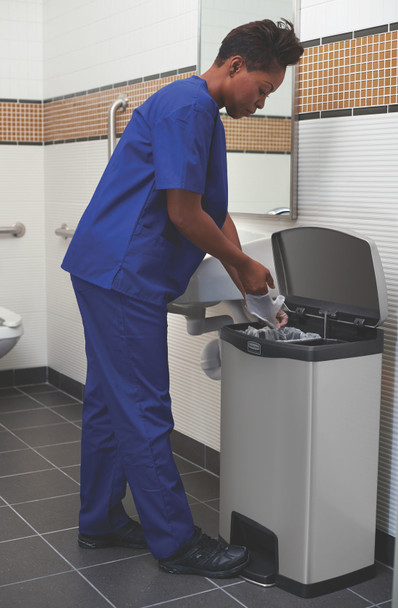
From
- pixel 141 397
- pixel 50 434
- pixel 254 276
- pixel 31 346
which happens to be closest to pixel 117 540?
pixel 141 397

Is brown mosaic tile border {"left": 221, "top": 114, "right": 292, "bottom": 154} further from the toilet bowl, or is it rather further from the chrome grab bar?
the toilet bowl

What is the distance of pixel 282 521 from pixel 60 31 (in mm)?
2594

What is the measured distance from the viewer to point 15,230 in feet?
12.6

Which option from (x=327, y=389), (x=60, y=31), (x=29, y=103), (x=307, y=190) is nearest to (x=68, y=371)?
(x=29, y=103)

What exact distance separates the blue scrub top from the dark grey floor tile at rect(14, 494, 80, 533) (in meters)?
0.78

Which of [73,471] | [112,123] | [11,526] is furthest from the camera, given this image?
[112,123]

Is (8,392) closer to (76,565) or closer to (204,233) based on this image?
(76,565)

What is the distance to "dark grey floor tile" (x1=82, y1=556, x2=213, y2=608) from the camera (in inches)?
74.0

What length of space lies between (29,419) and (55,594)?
5.05ft

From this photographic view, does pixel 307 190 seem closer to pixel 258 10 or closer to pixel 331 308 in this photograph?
pixel 331 308

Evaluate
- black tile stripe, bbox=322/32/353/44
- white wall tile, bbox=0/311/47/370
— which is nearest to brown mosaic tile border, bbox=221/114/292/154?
black tile stripe, bbox=322/32/353/44

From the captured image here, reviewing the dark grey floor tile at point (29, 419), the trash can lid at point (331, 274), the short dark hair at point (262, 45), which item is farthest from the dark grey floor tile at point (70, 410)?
the short dark hair at point (262, 45)

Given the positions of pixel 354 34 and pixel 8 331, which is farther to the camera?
pixel 8 331

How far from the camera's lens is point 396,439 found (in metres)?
2.01
